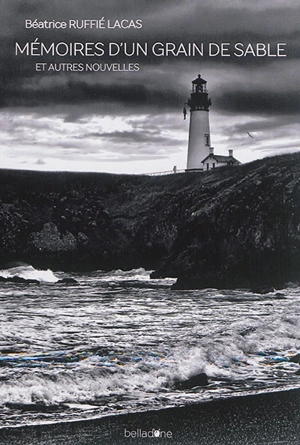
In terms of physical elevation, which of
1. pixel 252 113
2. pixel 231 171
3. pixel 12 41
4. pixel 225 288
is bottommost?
pixel 225 288

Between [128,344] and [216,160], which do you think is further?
[216,160]

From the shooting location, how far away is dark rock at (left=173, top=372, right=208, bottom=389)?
5.93m

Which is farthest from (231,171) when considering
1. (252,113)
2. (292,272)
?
(292,272)

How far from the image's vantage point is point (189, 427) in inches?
204

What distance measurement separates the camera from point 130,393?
19.2ft

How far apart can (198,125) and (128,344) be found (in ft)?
7.01

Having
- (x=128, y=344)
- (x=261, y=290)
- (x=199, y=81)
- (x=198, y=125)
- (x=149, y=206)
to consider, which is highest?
(x=199, y=81)

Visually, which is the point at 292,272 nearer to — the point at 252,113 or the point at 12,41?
the point at 252,113

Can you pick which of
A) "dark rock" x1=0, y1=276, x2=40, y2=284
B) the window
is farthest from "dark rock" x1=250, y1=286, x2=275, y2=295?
"dark rock" x1=0, y1=276, x2=40, y2=284

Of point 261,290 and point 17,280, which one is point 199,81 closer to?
point 261,290

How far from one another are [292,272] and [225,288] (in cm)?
74

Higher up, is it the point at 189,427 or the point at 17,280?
the point at 17,280

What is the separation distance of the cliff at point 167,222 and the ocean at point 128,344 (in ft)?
0.67

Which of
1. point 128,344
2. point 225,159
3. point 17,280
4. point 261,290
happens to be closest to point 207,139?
point 225,159
